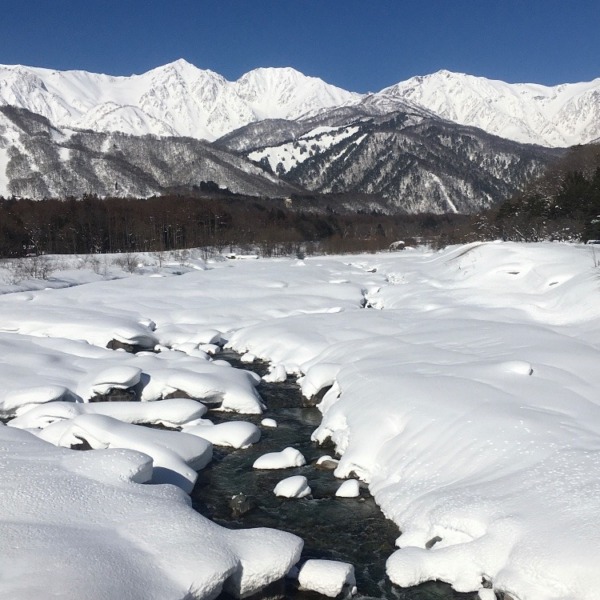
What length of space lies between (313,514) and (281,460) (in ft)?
8.18

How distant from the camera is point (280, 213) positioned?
126438mm

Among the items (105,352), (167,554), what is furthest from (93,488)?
(105,352)

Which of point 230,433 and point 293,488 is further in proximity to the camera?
point 230,433

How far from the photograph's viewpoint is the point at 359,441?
13.9 metres

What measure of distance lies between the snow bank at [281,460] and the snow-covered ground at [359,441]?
1272 mm

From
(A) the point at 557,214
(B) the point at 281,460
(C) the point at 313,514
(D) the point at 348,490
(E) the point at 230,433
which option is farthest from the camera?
(A) the point at 557,214

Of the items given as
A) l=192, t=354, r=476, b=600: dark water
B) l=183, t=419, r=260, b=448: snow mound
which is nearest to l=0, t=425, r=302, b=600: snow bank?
l=192, t=354, r=476, b=600: dark water

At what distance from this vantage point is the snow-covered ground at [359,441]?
826 centimetres

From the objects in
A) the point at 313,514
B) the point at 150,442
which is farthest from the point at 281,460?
the point at 150,442

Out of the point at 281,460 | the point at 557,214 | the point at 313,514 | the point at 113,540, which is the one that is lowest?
the point at 313,514

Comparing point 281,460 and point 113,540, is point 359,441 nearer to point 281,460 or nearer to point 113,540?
point 281,460

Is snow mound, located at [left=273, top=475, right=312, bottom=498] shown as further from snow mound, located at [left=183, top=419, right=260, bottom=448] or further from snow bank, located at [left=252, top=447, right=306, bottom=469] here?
snow mound, located at [left=183, top=419, right=260, bottom=448]

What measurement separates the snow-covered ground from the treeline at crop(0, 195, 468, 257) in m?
54.6

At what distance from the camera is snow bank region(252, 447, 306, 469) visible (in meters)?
14.0
